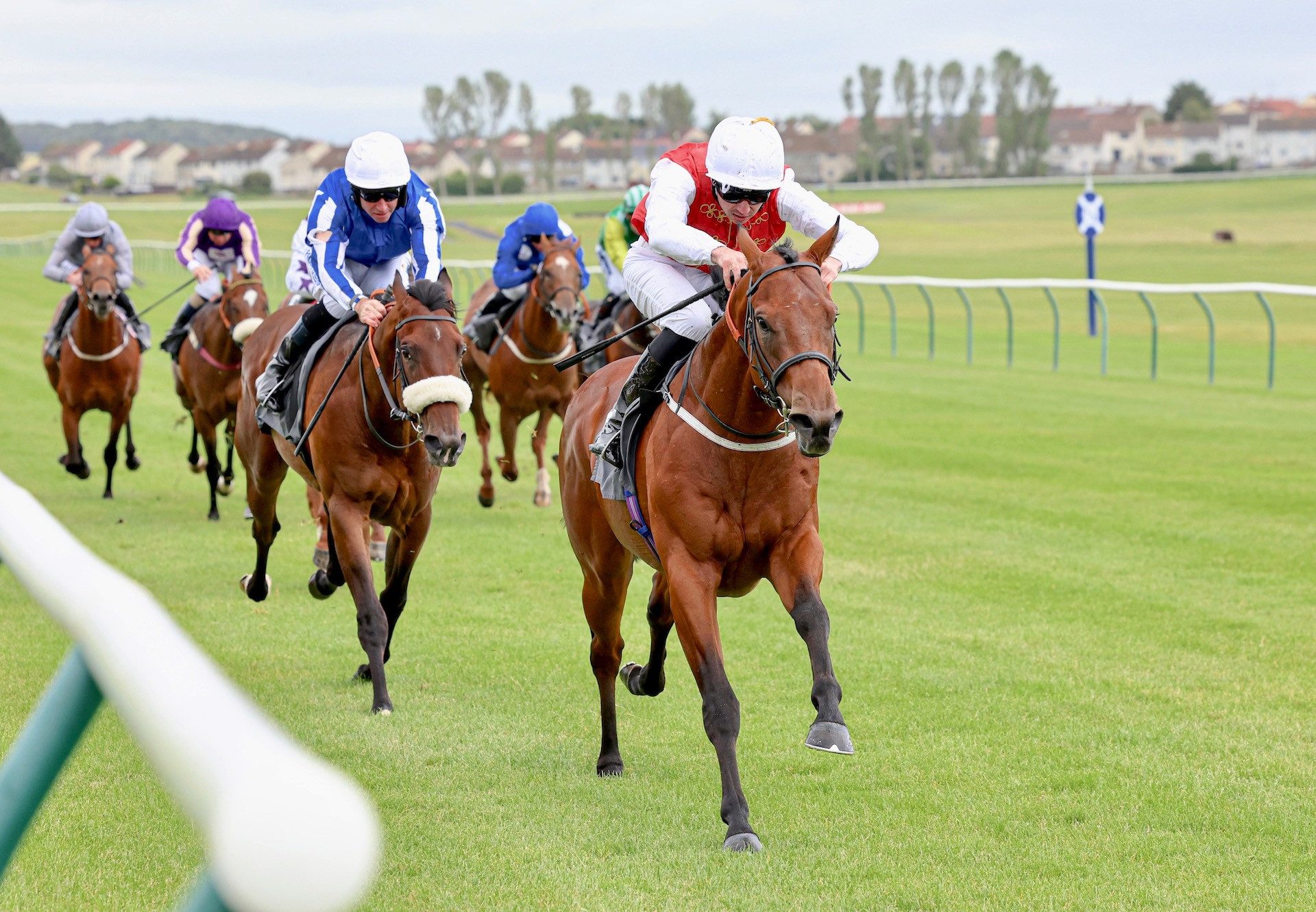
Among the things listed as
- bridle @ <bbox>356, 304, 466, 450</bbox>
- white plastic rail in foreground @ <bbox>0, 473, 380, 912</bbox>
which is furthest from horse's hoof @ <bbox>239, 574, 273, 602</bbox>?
white plastic rail in foreground @ <bbox>0, 473, 380, 912</bbox>

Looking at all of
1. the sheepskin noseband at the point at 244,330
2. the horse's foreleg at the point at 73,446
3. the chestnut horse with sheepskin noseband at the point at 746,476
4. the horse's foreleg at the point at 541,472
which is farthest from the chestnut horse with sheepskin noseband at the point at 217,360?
the chestnut horse with sheepskin noseband at the point at 746,476

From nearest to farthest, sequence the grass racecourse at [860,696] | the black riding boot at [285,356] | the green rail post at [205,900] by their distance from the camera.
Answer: the green rail post at [205,900]
the grass racecourse at [860,696]
the black riding boot at [285,356]

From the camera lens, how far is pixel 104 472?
1423cm

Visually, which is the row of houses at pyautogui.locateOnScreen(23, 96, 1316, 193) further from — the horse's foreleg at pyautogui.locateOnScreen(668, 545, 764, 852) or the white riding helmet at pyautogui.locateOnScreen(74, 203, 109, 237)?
the horse's foreleg at pyautogui.locateOnScreen(668, 545, 764, 852)

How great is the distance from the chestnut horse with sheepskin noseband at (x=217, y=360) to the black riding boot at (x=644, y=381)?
596 centimetres

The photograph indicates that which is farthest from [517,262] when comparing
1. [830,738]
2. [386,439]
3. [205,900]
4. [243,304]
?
[205,900]

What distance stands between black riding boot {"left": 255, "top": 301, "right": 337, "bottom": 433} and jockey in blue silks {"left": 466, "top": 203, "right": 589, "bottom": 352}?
486 cm

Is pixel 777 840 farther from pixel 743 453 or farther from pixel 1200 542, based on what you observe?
pixel 1200 542

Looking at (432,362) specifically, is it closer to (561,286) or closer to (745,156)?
(745,156)

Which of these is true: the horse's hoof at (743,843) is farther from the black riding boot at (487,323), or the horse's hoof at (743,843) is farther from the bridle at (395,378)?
the black riding boot at (487,323)

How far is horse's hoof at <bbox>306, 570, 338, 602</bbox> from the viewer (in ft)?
25.9

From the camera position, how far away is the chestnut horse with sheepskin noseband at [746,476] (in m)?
4.61

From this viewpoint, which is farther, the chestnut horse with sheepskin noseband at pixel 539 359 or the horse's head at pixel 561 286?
the chestnut horse with sheepskin noseband at pixel 539 359

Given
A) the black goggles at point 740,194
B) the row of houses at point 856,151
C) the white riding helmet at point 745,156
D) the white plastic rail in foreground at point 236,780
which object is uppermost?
the row of houses at point 856,151
